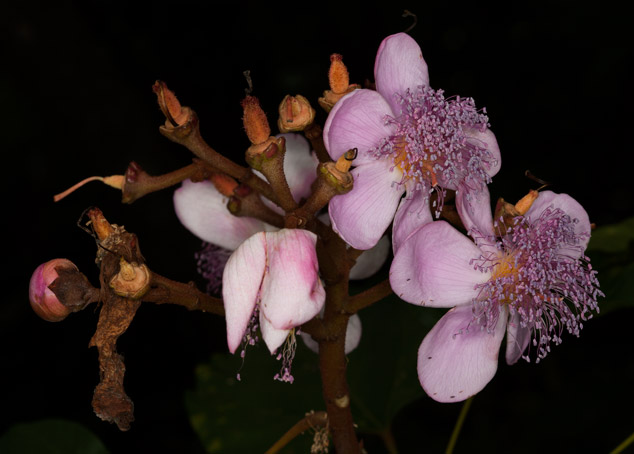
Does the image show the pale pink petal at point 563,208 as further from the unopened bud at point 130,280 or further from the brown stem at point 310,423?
the unopened bud at point 130,280

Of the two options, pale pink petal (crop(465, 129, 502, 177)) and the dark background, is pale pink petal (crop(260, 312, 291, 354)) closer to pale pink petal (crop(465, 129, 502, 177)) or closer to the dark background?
pale pink petal (crop(465, 129, 502, 177))

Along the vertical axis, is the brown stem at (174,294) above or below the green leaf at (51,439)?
above

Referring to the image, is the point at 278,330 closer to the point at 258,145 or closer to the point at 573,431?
the point at 258,145

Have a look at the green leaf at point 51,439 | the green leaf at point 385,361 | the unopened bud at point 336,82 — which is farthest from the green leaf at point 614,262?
the green leaf at point 51,439

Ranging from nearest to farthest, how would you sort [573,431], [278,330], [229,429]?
[278,330] < [229,429] < [573,431]

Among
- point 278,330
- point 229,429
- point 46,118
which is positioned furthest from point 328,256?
point 46,118

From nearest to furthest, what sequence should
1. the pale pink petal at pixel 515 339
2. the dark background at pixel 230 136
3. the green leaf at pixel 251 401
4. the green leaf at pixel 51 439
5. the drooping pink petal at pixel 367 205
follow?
1. the drooping pink petal at pixel 367 205
2. the pale pink petal at pixel 515 339
3. the green leaf at pixel 51 439
4. the green leaf at pixel 251 401
5. the dark background at pixel 230 136

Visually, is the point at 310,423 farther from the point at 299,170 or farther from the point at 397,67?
the point at 397,67

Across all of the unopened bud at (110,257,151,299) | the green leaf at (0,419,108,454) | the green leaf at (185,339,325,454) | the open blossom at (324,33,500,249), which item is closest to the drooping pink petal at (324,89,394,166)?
the open blossom at (324,33,500,249)
